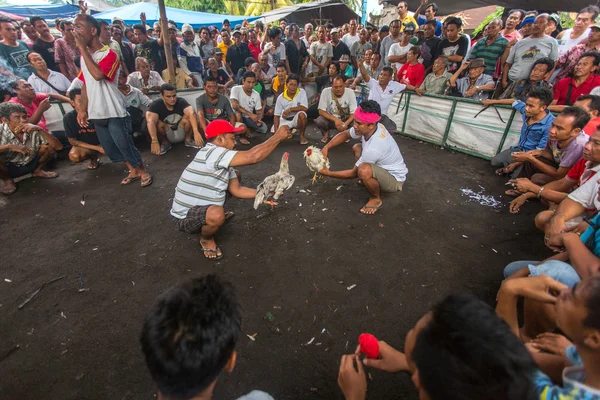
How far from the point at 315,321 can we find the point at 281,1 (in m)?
24.3

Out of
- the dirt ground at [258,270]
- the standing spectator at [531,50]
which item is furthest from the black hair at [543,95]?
the standing spectator at [531,50]

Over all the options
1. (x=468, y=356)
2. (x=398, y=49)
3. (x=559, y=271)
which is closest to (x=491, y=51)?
(x=398, y=49)

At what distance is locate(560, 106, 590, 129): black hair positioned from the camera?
3107 millimetres

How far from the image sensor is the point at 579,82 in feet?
13.9

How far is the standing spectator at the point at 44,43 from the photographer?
5887 millimetres

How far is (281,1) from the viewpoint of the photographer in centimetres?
2095

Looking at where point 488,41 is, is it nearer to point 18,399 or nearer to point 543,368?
point 543,368

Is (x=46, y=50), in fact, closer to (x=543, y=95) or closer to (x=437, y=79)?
(x=437, y=79)

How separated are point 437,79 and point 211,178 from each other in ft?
17.5

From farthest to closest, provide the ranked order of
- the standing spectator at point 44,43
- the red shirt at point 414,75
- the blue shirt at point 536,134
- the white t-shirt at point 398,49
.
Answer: the white t-shirt at point 398,49 < the red shirt at point 414,75 < the standing spectator at point 44,43 < the blue shirt at point 536,134

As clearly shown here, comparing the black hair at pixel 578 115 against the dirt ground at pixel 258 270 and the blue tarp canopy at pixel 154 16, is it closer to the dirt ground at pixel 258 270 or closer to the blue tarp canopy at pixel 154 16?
the dirt ground at pixel 258 270

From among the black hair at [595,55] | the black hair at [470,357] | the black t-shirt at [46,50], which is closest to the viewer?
the black hair at [470,357]

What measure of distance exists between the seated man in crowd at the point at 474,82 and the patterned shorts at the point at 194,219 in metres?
5.36

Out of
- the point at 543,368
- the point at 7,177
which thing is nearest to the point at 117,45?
the point at 7,177
